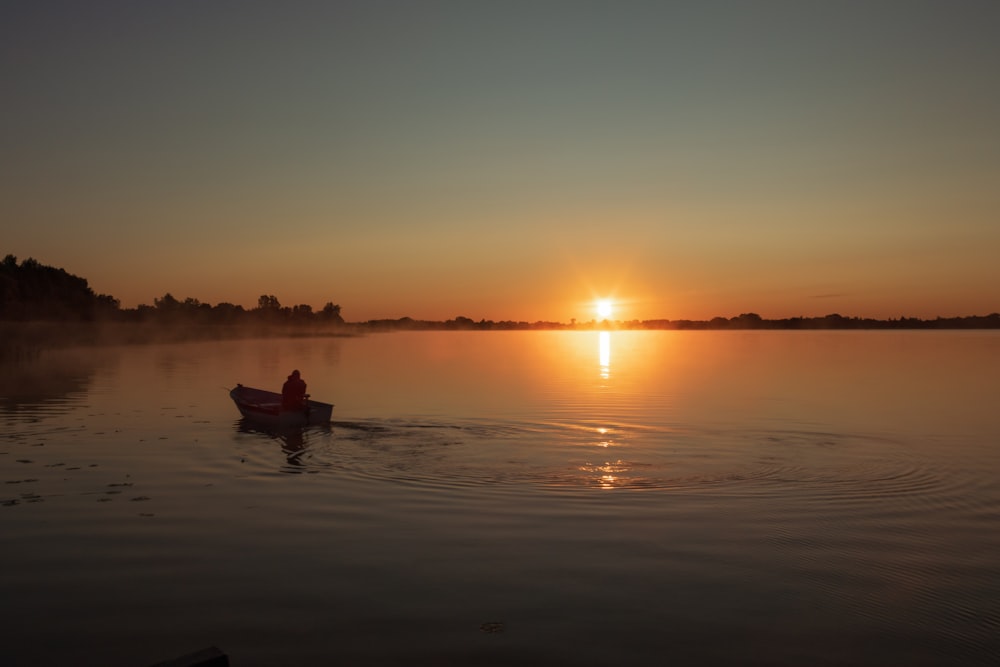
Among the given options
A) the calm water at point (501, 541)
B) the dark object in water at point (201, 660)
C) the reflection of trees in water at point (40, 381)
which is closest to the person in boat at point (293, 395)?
the calm water at point (501, 541)

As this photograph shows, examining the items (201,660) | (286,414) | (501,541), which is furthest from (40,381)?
(201,660)

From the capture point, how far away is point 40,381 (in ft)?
175

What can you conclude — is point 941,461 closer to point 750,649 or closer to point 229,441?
point 750,649

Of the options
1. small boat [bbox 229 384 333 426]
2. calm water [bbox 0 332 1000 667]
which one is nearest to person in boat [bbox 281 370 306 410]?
small boat [bbox 229 384 333 426]

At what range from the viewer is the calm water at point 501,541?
9750 mm

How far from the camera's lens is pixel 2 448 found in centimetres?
2502

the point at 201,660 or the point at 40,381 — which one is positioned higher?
the point at 201,660

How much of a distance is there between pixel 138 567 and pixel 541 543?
7261 mm

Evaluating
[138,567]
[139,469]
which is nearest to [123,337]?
[139,469]

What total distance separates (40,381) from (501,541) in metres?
51.2

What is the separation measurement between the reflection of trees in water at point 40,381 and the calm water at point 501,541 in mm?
6910

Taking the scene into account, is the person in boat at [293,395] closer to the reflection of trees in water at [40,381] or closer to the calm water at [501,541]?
the calm water at [501,541]

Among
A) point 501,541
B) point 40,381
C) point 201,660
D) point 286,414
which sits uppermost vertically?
point 201,660

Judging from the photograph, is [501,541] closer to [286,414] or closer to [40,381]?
[286,414]
